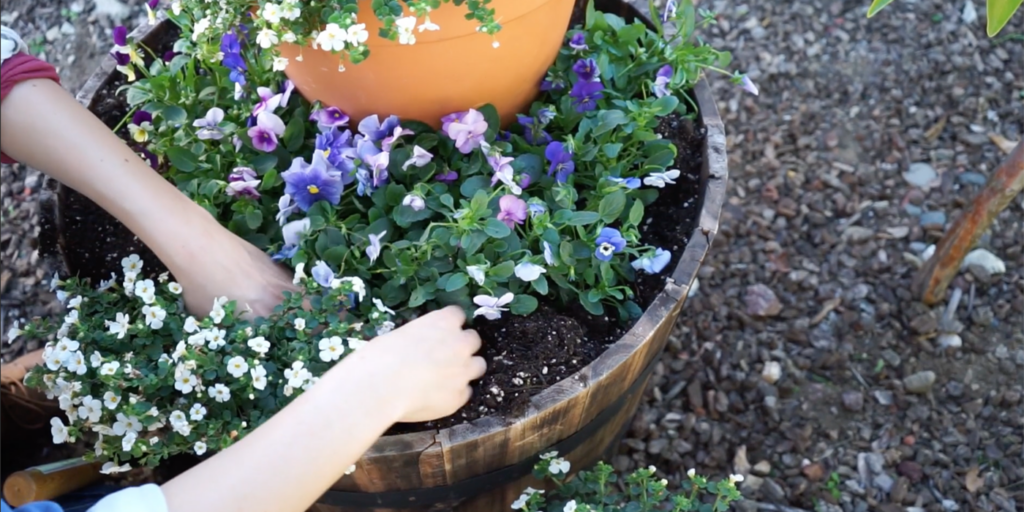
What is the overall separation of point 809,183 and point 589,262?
971mm

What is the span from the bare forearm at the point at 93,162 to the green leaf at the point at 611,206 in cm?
53

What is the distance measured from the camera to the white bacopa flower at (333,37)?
3.27ft

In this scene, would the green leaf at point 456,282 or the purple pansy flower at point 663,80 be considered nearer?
the green leaf at point 456,282

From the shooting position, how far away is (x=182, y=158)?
1.29 metres

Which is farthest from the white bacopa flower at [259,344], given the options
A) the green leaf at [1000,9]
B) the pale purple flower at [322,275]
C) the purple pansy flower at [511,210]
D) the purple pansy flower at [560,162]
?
the green leaf at [1000,9]

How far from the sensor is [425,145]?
1269mm

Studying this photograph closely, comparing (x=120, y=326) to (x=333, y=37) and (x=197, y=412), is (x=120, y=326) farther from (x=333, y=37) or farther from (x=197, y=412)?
(x=333, y=37)

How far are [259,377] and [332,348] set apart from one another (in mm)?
95

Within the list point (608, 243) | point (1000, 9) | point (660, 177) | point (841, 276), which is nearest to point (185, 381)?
point (608, 243)

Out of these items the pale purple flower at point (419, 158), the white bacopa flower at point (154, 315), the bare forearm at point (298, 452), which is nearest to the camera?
the bare forearm at point (298, 452)

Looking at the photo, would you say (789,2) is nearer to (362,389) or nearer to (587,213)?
(587,213)

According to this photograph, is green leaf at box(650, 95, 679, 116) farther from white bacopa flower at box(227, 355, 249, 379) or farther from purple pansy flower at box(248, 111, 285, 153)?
white bacopa flower at box(227, 355, 249, 379)

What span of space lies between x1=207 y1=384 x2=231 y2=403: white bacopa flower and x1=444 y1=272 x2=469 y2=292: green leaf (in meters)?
0.30

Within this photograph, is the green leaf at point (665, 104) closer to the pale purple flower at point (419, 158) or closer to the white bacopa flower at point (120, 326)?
the pale purple flower at point (419, 158)
